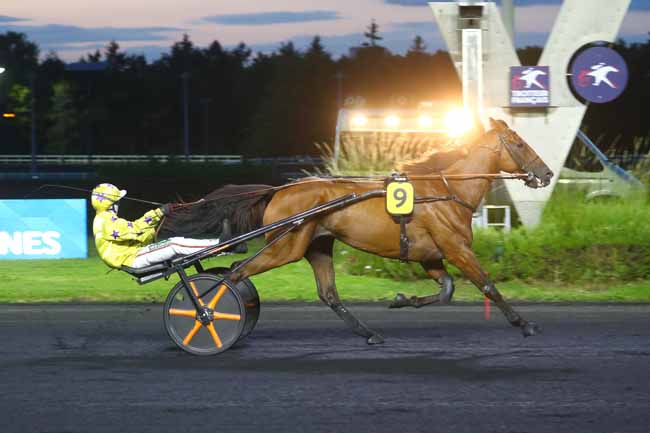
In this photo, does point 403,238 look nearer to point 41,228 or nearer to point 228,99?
point 41,228

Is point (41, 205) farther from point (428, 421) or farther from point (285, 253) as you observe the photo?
Answer: point (428, 421)

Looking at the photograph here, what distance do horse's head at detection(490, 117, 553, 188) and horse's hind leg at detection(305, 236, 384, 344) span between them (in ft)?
5.27

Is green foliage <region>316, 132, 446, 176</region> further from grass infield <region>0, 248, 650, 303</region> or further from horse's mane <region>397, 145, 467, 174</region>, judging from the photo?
horse's mane <region>397, 145, 467, 174</region>

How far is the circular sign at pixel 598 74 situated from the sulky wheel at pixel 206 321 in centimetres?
753

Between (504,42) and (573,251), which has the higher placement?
(504,42)

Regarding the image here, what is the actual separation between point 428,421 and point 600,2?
934cm

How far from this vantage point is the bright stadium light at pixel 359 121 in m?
18.0

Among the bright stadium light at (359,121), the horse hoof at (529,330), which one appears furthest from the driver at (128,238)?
the bright stadium light at (359,121)

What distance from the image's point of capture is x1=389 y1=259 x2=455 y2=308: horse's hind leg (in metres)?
8.44

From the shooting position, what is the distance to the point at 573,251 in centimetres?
1218

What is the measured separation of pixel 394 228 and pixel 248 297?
50.5 inches

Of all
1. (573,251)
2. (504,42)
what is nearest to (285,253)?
(573,251)

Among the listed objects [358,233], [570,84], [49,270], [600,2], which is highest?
[600,2]

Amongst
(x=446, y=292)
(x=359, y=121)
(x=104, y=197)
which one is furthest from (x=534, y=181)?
(x=359, y=121)
